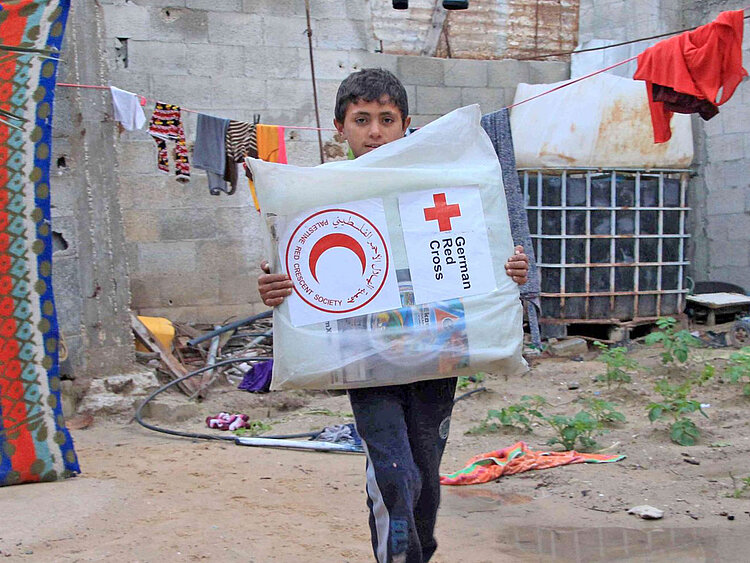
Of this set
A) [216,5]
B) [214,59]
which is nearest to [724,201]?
[214,59]

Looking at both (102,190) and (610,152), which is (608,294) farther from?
(102,190)

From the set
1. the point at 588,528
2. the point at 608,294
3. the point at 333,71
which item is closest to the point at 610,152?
the point at 608,294

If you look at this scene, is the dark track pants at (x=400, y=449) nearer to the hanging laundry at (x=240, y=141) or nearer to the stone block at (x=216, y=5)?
the hanging laundry at (x=240, y=141)

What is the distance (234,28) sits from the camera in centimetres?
777

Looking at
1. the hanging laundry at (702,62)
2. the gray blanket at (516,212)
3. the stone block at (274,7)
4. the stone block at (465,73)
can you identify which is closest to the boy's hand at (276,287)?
the gray blanket at (516,212)

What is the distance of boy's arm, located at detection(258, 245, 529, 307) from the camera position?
7.41ft

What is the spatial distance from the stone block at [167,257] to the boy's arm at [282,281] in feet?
17.8

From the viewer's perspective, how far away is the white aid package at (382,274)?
88.2 inches

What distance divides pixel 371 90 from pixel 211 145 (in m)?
4.16

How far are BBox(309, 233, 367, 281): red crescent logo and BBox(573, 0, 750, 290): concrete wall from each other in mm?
7336

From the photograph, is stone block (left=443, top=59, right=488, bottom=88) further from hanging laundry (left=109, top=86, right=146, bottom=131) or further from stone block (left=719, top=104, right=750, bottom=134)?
hanging laundry (left=109, top=86, right=146, bottom=131)

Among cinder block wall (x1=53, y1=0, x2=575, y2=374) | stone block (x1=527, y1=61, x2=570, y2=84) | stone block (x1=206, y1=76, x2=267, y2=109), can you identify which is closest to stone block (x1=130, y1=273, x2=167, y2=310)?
cinder block wall (x1=53, y1=0, x2=575, y2=374)

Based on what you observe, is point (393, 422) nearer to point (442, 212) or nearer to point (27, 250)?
point (442, 212)

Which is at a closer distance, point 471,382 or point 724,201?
point 471,382
